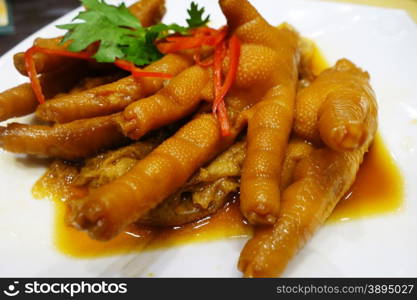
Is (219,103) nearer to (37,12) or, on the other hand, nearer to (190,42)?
(190,42)

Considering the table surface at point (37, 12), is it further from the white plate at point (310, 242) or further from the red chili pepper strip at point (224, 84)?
the red chili pepper strip at point (224, 84)

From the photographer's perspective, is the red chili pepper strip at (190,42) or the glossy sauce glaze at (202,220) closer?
the glossy sauce glaze at (202,220)

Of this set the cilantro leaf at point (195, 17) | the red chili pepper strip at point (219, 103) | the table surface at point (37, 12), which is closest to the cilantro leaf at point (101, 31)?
the cilantro leaf at point (195, 17)

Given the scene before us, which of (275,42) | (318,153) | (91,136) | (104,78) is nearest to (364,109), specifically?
(318,153)

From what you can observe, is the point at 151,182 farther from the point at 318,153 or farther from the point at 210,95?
the point at 318,153

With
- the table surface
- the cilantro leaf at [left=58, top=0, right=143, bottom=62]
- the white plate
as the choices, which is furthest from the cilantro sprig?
the table surface

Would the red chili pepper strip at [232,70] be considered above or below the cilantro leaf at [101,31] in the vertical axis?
below
